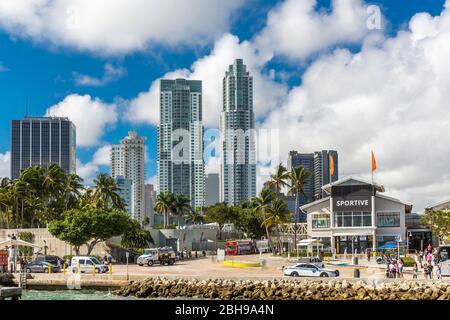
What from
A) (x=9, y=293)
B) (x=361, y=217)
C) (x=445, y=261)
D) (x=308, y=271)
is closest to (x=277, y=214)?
(x=361, y=217)

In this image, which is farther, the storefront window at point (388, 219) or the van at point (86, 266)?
the storefront window at point (388, 219)

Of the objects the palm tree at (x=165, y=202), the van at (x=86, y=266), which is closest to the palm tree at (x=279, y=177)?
the palm tree at (x=165, y=202)

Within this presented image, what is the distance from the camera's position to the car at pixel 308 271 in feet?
160

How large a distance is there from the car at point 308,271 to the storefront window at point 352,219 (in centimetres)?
4129

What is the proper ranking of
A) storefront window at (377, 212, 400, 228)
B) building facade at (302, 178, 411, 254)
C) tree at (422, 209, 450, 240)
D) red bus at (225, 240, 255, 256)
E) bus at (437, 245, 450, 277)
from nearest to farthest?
1. bus at (437, 245, 450, 277)
2. tree at (422, 209, 450, 240)
3. building facade at (302, 178, 411, 254)
4. storefront window at (377, 212, 400, 228)
5. red bus at (225, 240, 255, 256)

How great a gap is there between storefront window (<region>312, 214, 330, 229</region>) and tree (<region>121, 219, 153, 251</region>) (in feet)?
81.0

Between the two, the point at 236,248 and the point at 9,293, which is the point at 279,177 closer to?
the point at 236,248

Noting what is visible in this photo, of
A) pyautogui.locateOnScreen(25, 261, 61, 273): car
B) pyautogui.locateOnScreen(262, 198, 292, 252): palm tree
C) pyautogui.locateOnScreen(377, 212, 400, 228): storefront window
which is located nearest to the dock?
pyautogui.locateOnScreen(25, 261, 61, 273): car

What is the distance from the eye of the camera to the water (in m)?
45.4

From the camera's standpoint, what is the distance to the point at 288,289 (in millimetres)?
43969

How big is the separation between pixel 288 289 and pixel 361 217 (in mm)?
47756

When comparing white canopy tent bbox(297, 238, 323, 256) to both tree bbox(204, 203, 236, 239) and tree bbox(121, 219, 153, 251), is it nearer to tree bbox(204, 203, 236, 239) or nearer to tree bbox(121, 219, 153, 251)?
tree bbox(121, 219, 153, 251)

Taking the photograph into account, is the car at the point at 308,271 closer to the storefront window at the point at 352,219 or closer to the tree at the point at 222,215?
the storefront window at the point at 352,219
